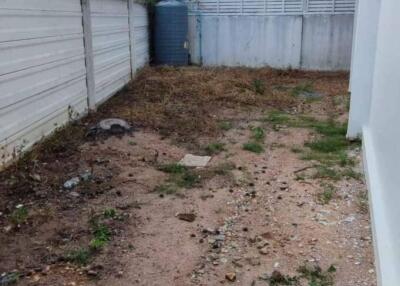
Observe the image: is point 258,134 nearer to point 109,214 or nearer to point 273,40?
point 109,214

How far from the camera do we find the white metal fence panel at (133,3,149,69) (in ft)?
28.2

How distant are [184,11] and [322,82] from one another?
11.8 ft

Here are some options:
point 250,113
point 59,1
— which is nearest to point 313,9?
point 250,113

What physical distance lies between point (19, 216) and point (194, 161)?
175cm

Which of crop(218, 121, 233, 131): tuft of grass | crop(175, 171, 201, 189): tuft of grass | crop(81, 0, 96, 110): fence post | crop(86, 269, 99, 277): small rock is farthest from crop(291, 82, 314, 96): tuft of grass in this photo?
crop(86, 269, 99, 277): small rock

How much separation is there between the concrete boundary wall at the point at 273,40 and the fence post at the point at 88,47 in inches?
204

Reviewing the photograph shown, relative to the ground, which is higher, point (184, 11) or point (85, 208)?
point (184, 11)

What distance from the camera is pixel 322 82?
867cm

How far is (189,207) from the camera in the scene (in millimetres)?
3223

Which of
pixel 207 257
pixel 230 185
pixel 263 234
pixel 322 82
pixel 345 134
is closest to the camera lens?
pixel 207 257

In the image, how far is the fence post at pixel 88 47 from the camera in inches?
215

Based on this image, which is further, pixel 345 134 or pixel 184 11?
pixel 184 11

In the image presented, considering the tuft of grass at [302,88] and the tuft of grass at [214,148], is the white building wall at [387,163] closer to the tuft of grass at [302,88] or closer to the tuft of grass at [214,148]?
the tuft of grass at [214,148]

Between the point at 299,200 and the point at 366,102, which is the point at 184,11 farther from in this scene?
the point at 299,200
